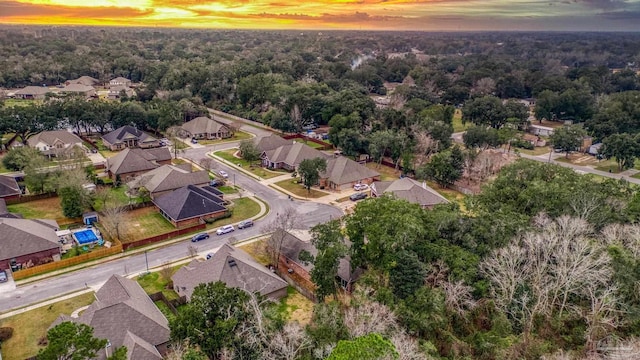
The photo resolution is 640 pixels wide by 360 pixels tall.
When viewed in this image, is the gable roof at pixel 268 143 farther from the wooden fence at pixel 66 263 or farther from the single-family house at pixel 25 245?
the single-family house at pixel 25 245

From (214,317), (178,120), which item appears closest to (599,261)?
(214,317)

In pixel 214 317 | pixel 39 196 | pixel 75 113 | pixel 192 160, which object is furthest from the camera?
pixel 75 113

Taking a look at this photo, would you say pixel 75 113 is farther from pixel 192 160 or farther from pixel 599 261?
pixel 599 261

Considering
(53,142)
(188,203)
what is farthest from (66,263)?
(53,142)

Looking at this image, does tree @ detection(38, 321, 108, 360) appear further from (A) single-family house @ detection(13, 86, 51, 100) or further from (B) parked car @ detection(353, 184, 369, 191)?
(A) single-family house @ detection(13, 86, 51, 100)

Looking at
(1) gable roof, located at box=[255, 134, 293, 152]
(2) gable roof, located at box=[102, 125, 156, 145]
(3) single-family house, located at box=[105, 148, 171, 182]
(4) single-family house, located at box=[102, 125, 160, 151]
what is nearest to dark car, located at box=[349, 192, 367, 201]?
(1) gable roof, located at box=[255, 134, 293, 152]

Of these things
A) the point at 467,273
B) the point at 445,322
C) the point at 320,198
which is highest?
the point at 467,273

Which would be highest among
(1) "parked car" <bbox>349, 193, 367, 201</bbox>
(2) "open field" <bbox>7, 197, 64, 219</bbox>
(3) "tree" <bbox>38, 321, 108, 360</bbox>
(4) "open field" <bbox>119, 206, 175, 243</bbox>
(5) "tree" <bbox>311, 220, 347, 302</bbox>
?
(3) "tree" <bbox>38, 321, 108, 360</bbox>
